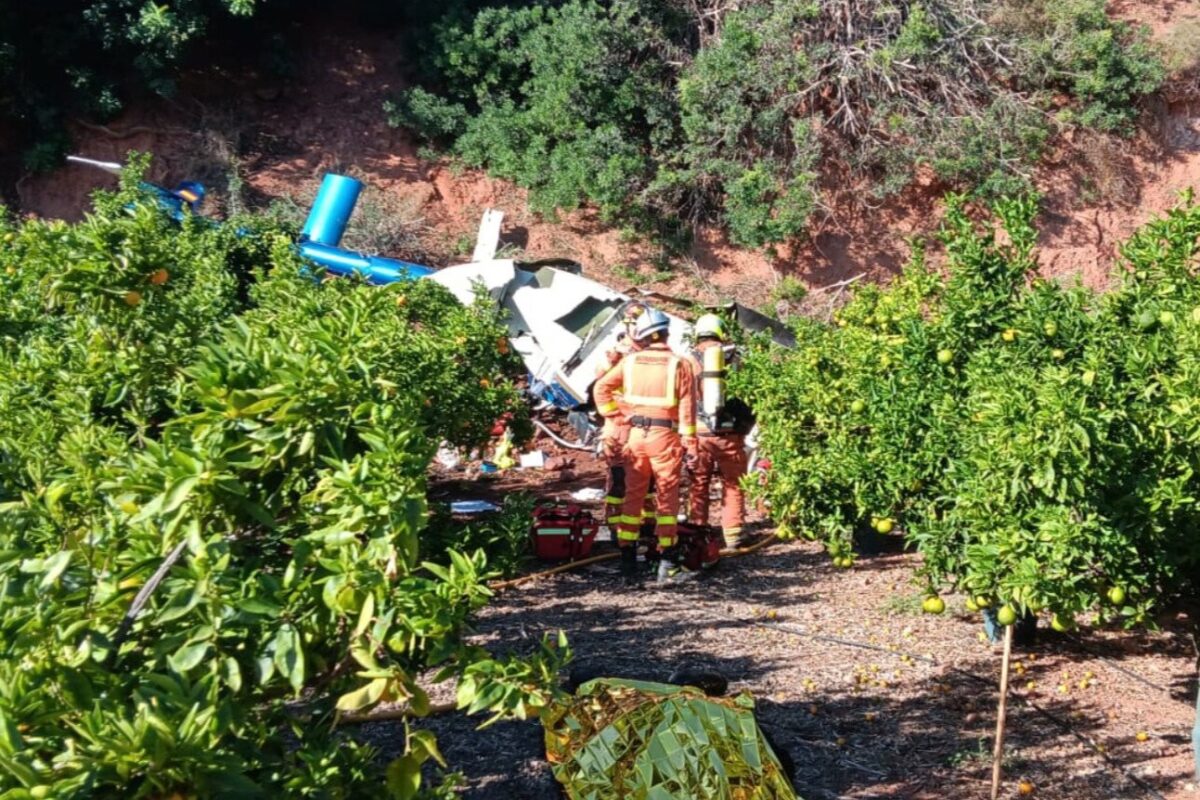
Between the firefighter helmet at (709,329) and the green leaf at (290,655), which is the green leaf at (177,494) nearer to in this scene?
the green leaf at (290,655)

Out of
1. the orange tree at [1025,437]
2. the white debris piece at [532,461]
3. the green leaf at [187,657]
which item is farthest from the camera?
the white debris piece at [532,461]

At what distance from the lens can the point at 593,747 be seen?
396cm

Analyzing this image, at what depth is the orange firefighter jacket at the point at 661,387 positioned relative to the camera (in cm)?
791

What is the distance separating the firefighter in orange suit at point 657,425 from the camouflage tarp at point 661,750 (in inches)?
151

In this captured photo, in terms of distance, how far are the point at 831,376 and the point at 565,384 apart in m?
5.18

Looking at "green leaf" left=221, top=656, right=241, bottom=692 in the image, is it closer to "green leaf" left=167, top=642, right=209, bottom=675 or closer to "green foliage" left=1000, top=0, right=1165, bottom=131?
"green leaf" left=167, top=642, right=209, bottom=675

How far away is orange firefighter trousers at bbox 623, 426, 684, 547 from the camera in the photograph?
795 centimetres

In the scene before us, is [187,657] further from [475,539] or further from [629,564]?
[629,564]

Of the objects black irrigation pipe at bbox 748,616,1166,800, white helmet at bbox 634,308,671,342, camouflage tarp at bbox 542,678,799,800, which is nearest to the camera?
camouflage tarp at bbox 542,678,799,800

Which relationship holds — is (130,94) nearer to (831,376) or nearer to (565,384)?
(565,384)

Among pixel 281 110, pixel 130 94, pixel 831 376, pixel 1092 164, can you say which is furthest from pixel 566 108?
pixel 831 376

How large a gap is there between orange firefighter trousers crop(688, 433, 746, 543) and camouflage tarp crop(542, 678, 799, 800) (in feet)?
15.2

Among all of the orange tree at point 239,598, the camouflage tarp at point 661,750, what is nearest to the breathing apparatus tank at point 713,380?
the camouflage tarp at point 661,750

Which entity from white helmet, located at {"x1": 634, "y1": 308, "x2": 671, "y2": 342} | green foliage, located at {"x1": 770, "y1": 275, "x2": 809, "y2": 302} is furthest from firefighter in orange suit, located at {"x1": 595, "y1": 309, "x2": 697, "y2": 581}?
green foliage, located at {"x1": 770, "y1": 275, "x2": 809, "y2": 302}
